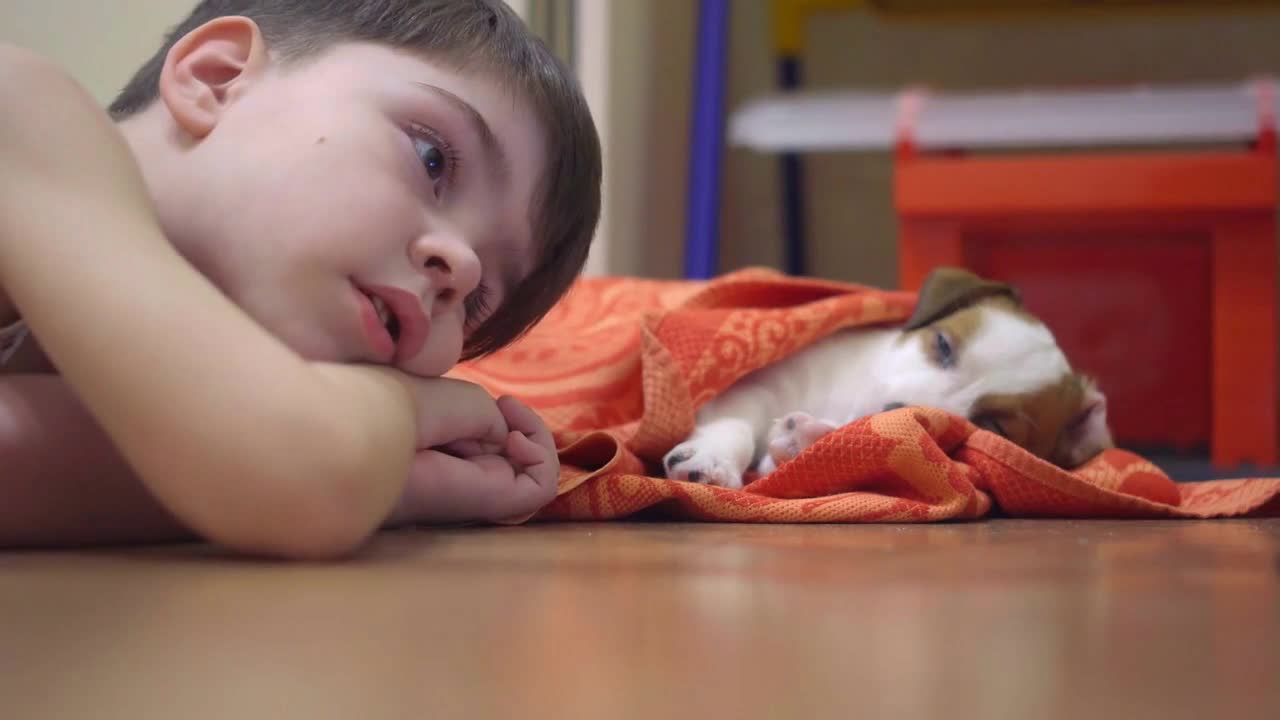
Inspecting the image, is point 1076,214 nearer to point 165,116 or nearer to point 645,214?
point 645,214

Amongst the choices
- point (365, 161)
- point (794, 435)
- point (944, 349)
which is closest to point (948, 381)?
point (944, 349)

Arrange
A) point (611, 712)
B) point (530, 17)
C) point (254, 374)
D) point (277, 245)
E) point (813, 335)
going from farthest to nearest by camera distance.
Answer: point (530, 17)
point (813, 335)
point (277, 245)
point (254, 374)
point (611, 712)

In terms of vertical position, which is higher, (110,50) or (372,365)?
(110,50)

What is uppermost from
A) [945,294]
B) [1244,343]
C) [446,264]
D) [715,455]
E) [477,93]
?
[477,93]

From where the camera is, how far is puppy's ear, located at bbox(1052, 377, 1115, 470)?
4.87ft

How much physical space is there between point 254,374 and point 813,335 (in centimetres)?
87

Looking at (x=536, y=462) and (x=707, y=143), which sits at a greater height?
(x=707, y=143)

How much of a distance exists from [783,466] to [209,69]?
0.53 m

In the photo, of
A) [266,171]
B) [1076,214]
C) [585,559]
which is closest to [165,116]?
[266,171]

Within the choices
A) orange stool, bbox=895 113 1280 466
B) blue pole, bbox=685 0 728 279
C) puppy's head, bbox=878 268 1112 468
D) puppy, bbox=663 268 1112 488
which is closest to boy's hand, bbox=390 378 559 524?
puppy, bbox=663 268 1112 488

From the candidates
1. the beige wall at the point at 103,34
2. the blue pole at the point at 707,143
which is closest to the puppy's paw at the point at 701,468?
the beige wall at the point at 103,34

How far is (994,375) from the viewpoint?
1440 mm

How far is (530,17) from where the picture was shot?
6.55ft

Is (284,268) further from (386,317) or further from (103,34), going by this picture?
(103,34)
